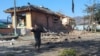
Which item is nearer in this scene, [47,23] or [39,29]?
[39,29]

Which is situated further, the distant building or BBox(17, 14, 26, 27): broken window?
BBox(17, 14, 26, 27): broken window

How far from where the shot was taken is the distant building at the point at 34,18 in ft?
120

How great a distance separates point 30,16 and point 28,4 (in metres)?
1.66

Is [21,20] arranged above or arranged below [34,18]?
below

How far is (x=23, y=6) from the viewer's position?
3800 cm

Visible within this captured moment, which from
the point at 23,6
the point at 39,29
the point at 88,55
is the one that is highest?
the point at 23,6

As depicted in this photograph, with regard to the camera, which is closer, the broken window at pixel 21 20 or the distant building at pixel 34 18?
the distant building at pixel 34 18

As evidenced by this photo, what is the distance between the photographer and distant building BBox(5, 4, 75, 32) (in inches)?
1444

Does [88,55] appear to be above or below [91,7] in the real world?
below

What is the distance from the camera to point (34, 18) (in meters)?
37.6

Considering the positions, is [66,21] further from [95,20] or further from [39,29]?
[39,29]

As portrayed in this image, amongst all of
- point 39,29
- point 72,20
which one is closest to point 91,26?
point 72,20

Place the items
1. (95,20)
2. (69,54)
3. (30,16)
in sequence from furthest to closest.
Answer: (95,20) → (30,16) → (69,54)

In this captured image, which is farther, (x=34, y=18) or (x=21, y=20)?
(x=21, y=20)
